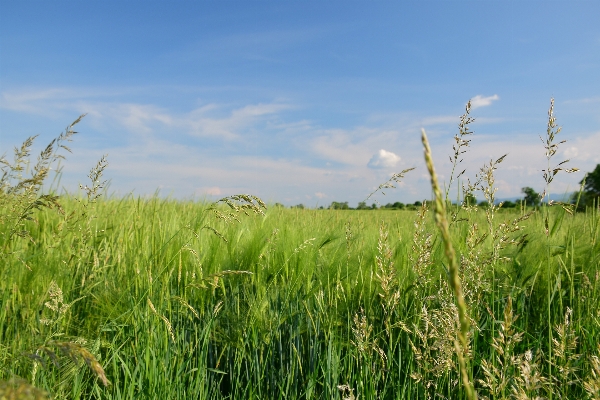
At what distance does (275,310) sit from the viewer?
2.22m

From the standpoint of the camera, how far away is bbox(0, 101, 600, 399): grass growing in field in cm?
185

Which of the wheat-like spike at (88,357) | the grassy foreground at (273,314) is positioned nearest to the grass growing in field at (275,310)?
the grassy foreground at (273,314)

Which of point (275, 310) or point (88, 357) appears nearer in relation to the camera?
point (88, 357)

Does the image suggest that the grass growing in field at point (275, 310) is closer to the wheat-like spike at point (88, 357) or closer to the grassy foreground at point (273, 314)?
the grassy foreground at point (273, 314)

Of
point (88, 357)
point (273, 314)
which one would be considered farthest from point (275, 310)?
point (88, 357)

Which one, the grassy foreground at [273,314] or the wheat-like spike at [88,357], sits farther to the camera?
the grassy foreground at [273,314]

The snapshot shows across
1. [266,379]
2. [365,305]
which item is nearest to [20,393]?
[266,379]

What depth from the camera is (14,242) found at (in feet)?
9.52

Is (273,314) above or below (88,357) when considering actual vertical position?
below

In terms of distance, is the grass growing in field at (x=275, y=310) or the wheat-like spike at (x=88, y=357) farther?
the grass growing in field at (x=275, y=310)

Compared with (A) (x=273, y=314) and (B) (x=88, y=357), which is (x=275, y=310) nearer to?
(A) (x=273, y=314)

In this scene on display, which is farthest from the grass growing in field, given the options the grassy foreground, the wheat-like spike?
the wheat-like spike

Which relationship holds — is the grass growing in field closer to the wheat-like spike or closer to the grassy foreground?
the grassy foreground

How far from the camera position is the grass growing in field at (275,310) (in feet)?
6.07
